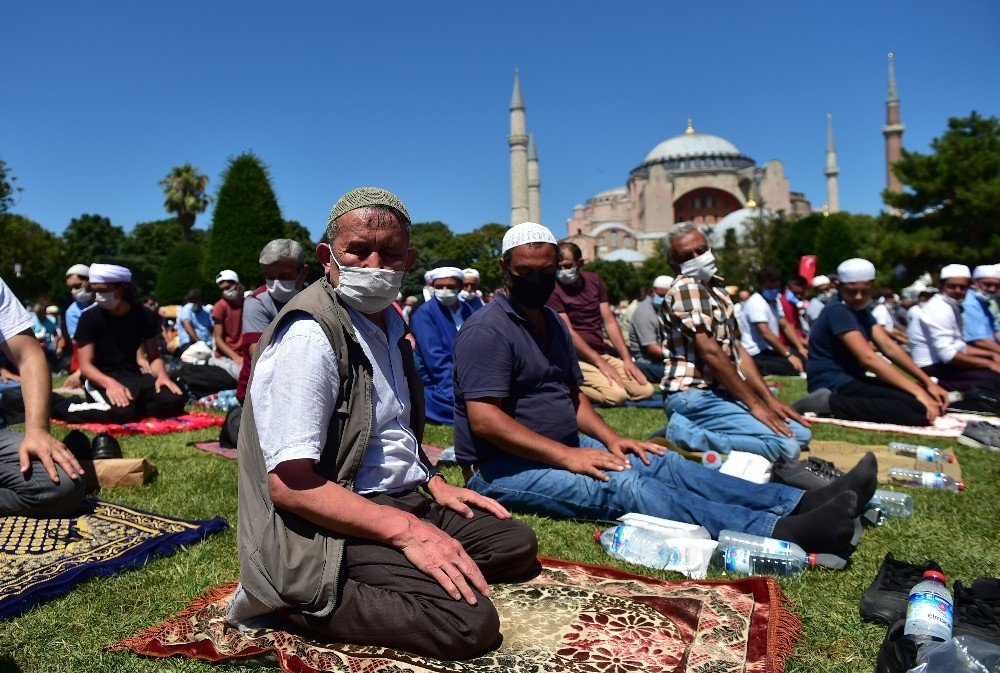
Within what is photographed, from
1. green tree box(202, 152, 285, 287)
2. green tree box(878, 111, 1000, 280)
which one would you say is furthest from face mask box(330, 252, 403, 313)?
green tree box(878, 111, 1000, 280)

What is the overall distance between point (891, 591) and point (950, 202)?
32.0m

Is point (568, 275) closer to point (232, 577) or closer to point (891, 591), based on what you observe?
point (232, 577)

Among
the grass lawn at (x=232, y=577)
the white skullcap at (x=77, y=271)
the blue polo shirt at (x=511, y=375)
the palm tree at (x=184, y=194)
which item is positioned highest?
the palm tree at (x=184, y=194)

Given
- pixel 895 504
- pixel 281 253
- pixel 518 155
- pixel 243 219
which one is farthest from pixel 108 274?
pixel 518 155

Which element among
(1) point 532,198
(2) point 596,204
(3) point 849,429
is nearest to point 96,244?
(1) point 532,198

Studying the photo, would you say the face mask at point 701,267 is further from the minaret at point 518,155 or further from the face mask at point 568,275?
the minaret at point 518,155

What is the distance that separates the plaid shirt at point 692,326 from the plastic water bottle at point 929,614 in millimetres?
A: 2685

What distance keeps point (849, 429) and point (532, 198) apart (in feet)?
224

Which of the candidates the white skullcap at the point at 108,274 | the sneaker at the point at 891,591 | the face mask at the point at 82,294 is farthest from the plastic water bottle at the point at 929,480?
the face mask at the point at 82,294

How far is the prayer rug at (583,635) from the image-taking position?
242 centimetres

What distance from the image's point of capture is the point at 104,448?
17.3 ft

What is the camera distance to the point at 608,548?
146 inches

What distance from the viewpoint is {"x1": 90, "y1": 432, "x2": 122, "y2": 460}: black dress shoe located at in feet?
17.2

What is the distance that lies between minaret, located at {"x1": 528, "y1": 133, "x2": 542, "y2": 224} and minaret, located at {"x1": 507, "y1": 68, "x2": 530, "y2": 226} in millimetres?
4108
